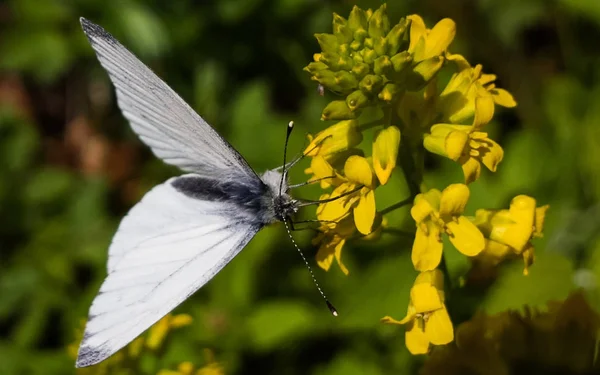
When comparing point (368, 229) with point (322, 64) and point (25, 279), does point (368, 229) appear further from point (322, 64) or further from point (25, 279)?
point (25, 279)

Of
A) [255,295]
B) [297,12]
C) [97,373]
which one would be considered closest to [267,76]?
[297,12]

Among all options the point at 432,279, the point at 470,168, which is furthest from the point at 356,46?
the point at 432,279

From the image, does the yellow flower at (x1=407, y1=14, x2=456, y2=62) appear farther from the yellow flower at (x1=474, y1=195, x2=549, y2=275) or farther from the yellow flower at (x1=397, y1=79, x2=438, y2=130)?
the yellow flower at (x1=474, y1=195, x2=549, y2=275)

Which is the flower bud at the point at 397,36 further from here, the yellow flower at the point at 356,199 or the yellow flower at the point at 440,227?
the yellow flower at the point at 440,227

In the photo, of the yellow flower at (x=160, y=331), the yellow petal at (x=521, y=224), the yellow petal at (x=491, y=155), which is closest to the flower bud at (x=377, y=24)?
the yellow petal at (x=491, y=155)

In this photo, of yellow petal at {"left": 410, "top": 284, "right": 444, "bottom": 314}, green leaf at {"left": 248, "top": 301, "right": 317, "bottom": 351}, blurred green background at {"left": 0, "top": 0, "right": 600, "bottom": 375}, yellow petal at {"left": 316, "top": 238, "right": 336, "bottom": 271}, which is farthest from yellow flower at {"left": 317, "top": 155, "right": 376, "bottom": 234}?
green leaf at {"left": 248, "top": 301, "right": 317, "bottom": 351}

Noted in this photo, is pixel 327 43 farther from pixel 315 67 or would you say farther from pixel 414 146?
pixel 414 146

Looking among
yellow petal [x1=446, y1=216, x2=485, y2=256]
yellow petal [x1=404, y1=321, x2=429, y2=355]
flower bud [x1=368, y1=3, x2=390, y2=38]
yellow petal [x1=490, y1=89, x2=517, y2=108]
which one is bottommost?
yellow petal [x1=404, y1=321, x2=429, y2=355]

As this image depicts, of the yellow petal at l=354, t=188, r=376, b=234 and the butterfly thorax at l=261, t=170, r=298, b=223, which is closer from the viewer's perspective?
the yellow petal at l=354, t=188, r=376, b=234
